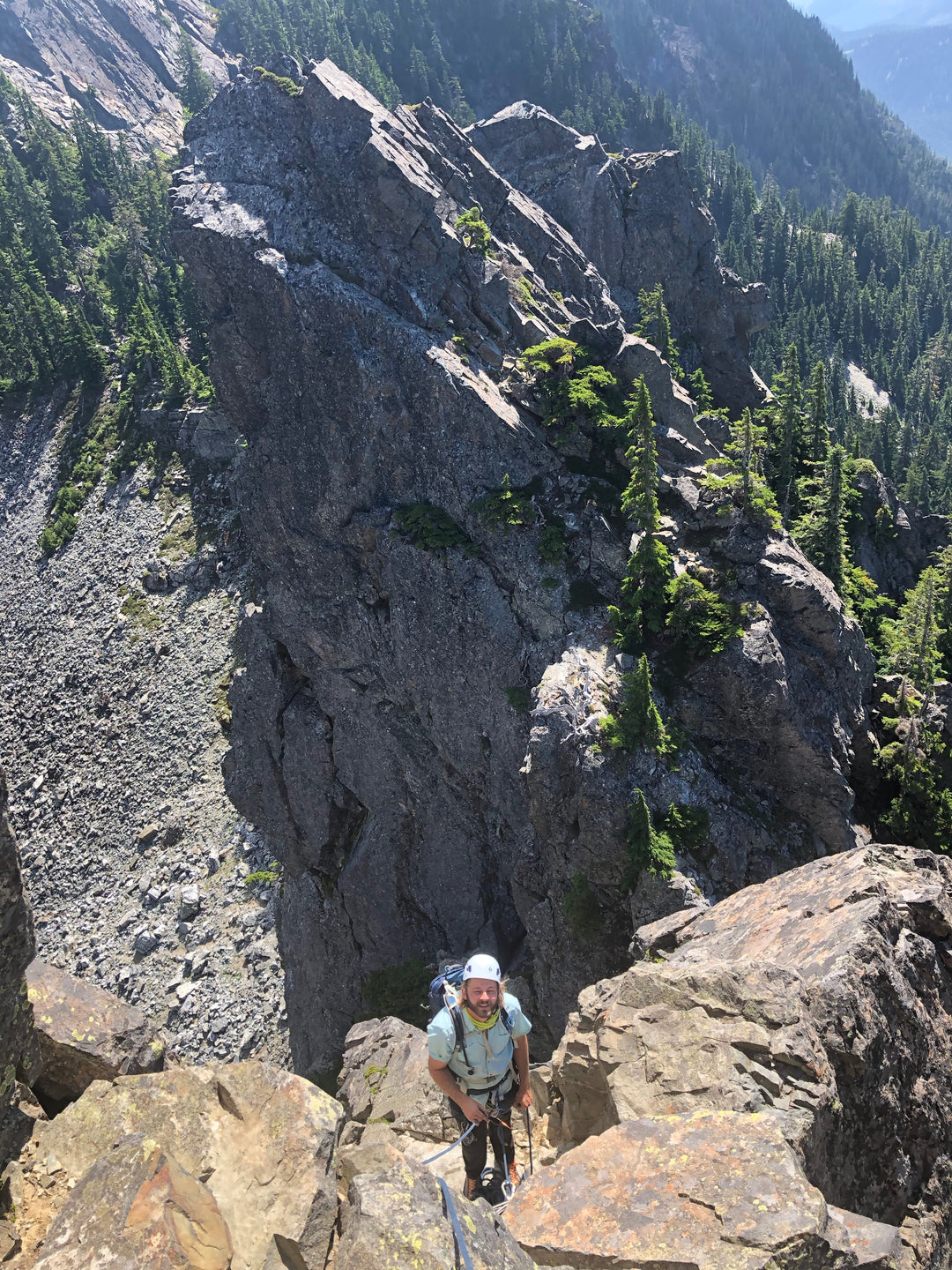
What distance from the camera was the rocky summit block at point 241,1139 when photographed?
9461mm

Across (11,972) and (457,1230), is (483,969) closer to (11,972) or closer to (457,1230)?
(457,1230)

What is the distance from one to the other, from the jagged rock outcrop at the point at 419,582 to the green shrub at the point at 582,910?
2.21 ft

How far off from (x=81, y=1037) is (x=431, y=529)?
98.1 ft

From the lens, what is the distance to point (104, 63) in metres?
157

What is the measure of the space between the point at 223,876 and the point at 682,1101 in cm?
4506

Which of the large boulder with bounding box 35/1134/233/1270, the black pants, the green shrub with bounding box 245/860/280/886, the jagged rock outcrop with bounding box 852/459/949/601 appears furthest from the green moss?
the jagged rock outcrop with bounding box 852/459/949/601

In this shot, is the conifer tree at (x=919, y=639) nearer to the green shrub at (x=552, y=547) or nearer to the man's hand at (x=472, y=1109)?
the green shrub at (x=552, y=547)

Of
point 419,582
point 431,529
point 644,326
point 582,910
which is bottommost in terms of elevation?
point 582,910

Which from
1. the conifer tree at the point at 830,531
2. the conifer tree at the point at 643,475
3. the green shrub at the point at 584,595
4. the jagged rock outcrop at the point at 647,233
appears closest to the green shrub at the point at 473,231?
the conifer tree at the point at 643,475

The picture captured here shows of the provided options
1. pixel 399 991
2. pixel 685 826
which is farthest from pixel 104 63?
pixel 685 826

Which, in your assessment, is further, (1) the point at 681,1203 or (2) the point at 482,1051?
(2) the point at 482,1051

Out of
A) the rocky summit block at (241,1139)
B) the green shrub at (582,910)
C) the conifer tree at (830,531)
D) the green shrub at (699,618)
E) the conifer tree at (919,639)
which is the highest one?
the conifer tree at (830,531)

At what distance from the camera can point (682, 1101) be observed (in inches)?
491

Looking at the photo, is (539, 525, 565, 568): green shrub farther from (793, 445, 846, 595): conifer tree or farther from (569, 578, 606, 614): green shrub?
(793, 445, 846, 595): conifer tree
